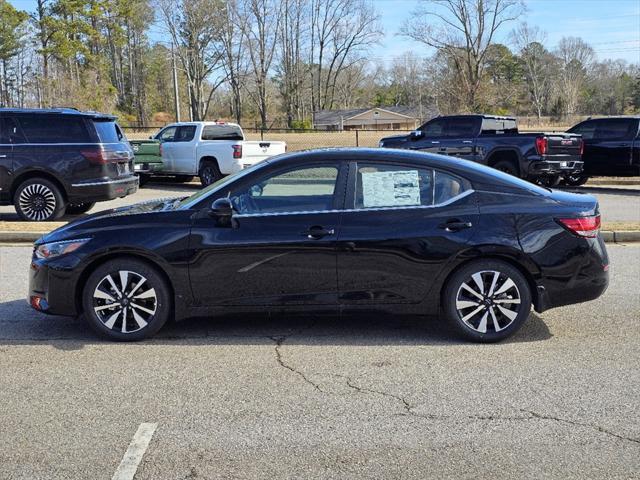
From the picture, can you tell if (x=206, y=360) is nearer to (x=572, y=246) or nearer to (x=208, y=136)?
(x=572, y=246)

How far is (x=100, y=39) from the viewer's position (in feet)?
225

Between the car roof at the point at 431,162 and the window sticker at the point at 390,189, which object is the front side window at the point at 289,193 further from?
the window sticker at the point at 390,189

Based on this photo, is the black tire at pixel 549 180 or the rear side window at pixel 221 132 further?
the rear side window at pixel 221 132

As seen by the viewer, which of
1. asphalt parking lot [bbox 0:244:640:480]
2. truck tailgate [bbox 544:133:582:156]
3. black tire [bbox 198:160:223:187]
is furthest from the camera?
black tire [bbox 198:160:223:187]

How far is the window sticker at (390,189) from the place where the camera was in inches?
226

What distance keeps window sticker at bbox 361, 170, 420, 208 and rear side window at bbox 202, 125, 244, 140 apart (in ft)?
50.8

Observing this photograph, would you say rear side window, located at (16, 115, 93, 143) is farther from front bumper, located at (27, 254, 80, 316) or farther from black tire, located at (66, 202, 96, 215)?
front bumper, located at (27, 254, 80, 316)

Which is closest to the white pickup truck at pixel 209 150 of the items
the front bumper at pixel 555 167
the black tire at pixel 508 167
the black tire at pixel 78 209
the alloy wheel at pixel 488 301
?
the black tire at pixel 78 209

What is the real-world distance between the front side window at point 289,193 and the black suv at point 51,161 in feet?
24.6

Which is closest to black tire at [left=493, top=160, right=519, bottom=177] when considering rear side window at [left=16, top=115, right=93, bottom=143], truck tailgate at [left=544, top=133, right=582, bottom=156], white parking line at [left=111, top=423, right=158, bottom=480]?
truck tailgate at [left=544, top=133, right=582, bottom=156]

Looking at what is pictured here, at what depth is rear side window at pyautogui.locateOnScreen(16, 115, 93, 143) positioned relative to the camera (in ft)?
40.5

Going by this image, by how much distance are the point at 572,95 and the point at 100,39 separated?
60861 mm

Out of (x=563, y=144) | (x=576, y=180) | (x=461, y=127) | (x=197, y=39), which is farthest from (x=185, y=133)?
(x=197, y=39)

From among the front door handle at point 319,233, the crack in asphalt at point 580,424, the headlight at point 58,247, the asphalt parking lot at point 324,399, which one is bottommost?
the crack in asphalt at point 580,424
